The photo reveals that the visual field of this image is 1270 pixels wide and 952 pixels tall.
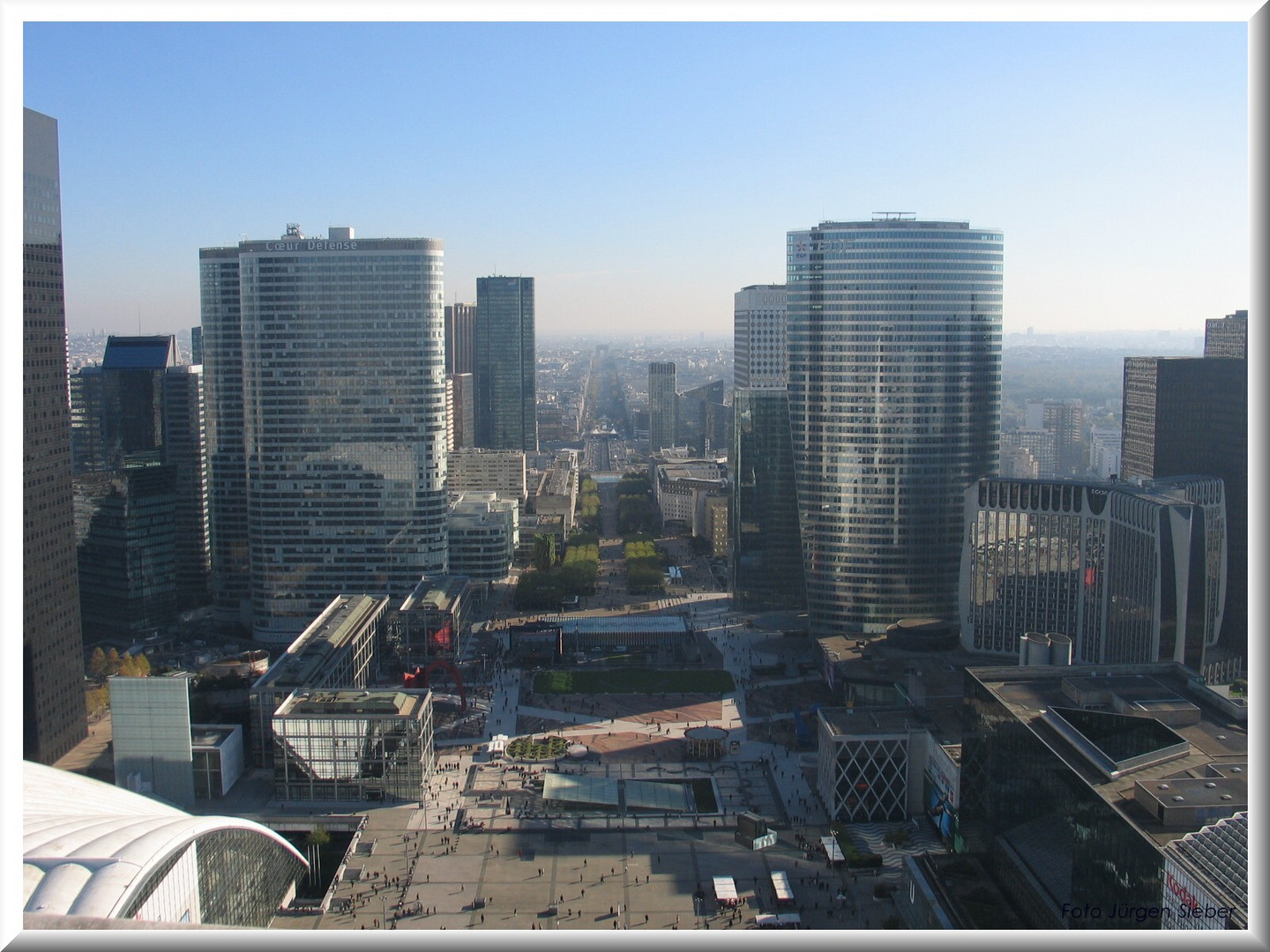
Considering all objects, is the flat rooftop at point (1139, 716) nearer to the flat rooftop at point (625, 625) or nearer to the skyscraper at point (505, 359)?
the flat rooftop at point (625, 625)

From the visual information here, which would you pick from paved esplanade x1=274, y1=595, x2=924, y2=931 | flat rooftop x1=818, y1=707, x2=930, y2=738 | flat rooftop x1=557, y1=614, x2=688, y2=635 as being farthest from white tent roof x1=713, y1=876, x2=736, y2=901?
flat rooftop x1=557, y1=614, x2=688, y2=635

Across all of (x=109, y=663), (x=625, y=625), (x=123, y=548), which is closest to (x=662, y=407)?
(x=625, y=625)

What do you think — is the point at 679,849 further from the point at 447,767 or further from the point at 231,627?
the point at 231,627

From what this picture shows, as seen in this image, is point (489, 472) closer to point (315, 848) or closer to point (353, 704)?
point (353, 704)

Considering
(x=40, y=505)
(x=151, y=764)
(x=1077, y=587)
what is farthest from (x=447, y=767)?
(x=1077, y=587)

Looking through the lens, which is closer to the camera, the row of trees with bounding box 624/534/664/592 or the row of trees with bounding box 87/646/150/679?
the row of trees with bounding box 87/646/150/679

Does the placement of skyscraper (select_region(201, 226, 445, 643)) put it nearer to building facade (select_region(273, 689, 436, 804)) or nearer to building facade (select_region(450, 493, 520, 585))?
building facade (select_region(450, 493, 520, 585))
